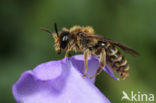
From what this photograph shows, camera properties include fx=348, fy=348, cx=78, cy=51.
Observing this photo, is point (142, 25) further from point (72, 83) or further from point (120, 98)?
point (72, 83)

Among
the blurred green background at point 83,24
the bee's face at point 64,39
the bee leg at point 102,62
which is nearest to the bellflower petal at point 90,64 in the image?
the bee leg at point 102,62

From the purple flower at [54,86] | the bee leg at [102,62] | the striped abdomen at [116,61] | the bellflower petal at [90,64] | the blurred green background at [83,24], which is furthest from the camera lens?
the blurred green background at [83,24]

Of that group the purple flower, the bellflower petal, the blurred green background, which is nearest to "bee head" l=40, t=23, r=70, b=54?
the bellflower petal

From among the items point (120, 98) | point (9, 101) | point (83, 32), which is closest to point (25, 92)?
point (83, 32)

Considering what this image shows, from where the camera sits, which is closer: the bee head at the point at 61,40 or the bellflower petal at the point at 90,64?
the bellflower petal at the point at 90,64

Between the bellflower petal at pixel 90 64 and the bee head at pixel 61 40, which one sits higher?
the bee head at pixel 61 40

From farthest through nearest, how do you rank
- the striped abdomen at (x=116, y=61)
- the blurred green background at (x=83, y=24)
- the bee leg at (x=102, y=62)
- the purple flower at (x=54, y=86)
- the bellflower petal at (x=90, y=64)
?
the blurred green background at (x=83, y=24), the striped abdomen at (x=116, y=61), the bee leg at (x=102, y=62), the bellflower petal at (x=90, y=64), the purple flower at (x=54, y=86)

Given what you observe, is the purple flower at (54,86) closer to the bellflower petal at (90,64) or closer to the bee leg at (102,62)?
the bellflower petal at (90,64)
